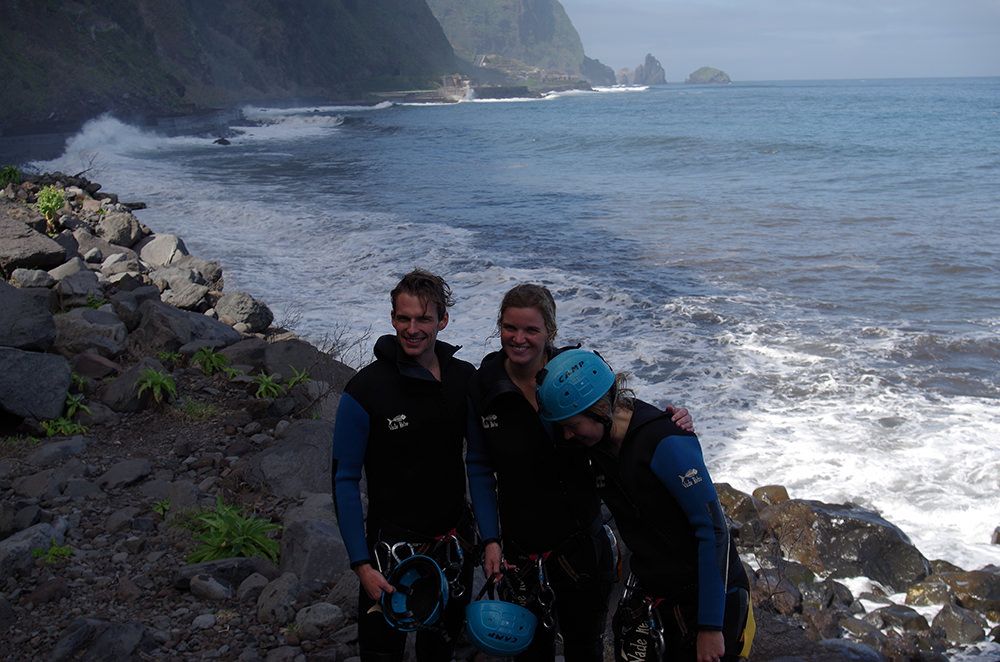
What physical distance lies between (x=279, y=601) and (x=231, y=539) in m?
0.85

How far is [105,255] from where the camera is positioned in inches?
549

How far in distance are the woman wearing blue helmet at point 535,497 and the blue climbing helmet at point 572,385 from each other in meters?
0.42

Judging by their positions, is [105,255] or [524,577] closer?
[524,577]

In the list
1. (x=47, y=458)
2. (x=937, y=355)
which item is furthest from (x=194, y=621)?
(x=937, y=355)

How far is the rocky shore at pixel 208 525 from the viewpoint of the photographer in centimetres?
470

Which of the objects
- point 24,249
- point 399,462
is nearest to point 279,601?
point 399,462

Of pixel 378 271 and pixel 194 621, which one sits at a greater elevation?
pixel 194 621

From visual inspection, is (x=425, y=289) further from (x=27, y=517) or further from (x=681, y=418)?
(x=27, y=517)

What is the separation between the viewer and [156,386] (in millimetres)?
7578

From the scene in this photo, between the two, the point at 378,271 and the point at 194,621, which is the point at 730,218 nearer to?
the point at 378,271

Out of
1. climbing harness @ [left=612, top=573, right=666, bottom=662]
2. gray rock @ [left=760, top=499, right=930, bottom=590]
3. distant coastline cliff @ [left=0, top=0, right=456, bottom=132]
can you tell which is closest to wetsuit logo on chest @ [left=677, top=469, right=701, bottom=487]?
climbing harness @ [left=612, top=573, right=666, bottom=662]

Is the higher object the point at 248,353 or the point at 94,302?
the point at 94,302

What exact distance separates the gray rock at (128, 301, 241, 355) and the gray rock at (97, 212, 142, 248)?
651cm

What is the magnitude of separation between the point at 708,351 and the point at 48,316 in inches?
308
